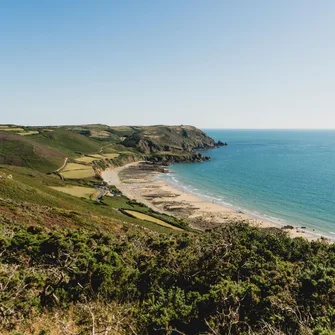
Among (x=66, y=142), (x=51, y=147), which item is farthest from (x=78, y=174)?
(x=66, y=142)

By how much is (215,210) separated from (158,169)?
2581 inches

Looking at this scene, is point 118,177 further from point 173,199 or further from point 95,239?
point 95,239

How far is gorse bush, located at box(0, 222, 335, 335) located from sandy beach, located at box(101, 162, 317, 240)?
135 ft

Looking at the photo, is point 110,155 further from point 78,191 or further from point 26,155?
point 78,191

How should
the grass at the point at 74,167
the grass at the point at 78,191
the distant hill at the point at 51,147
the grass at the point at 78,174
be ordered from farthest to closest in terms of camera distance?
1. the grass at the point at 74,167
2. the distant hill at the point at 51,147
3. the grass at the point at 78,174
4. the grass at the point at 78,191

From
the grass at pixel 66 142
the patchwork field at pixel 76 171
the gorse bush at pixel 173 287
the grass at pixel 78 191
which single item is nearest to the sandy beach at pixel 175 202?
the patchwork field at pixel 76 171

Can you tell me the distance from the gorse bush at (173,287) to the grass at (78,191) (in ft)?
181

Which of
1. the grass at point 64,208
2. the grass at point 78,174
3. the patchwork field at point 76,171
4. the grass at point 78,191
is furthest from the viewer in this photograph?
the patchwork field at point 76,171

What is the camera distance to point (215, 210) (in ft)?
243

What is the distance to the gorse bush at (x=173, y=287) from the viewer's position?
13.2 meters

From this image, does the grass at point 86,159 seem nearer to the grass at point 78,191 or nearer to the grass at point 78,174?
the grass at point 78,174

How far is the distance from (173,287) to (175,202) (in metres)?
65.2

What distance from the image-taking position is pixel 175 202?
8194 centimetres

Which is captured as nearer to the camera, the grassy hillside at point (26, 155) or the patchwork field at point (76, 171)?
the patchwork field at point (76, 171)
